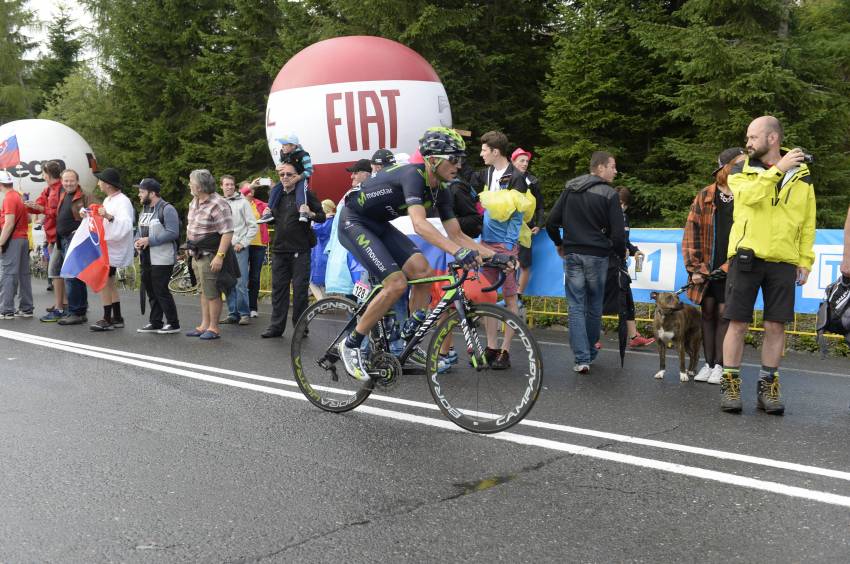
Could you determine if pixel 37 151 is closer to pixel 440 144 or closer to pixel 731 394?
pixel 440 144

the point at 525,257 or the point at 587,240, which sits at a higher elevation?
the point at 587,240

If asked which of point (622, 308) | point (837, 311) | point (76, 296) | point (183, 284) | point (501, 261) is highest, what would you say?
point (501, 261)

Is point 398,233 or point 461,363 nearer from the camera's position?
point 461,363

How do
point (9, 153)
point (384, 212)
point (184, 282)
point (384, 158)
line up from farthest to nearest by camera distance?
point (9, 153)
point (184, 282)
point (384, 158)
point (384, 212)

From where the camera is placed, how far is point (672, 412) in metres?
6.16

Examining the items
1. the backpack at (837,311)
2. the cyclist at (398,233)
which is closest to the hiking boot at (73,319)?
the cyclist at (398,233)

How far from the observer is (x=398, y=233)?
6035 mm

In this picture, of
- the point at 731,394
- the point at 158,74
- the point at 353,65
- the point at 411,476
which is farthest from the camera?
the point at 158,74

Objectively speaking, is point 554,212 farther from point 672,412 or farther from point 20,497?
point 20,497

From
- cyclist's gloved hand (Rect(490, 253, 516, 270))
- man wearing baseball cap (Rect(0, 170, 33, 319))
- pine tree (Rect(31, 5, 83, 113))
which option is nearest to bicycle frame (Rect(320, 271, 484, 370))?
cyclist's gloved hand (Rect(490, 253, 516, 270))

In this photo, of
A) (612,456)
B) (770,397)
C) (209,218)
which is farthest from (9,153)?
(612,456)

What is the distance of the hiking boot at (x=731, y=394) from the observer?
20.0ft

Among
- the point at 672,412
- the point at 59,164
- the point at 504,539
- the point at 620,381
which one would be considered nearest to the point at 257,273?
the point at 59,164

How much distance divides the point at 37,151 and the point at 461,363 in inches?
885
